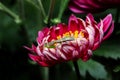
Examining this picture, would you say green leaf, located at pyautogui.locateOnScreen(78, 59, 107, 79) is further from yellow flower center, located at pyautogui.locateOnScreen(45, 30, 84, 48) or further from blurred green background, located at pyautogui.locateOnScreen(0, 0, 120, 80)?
yellow flower center, located at pyautogui.locateOnScreen(45, 30, 84, 48)

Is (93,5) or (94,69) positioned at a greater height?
(93,5)

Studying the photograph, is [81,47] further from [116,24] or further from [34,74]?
[34,74]

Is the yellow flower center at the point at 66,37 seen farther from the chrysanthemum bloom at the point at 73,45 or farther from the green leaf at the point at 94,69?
the green leaf at the point at 94,69

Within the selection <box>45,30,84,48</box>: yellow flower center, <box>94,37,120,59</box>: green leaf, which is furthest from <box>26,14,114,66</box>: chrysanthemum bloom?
<box>94,37,120,59</box>: green leaf

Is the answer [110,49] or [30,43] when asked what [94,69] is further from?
[30,43]

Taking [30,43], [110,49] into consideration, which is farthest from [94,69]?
[30,43]

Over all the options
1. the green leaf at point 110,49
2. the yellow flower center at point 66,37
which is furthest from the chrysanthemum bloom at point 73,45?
the green leaf at point 110,49
